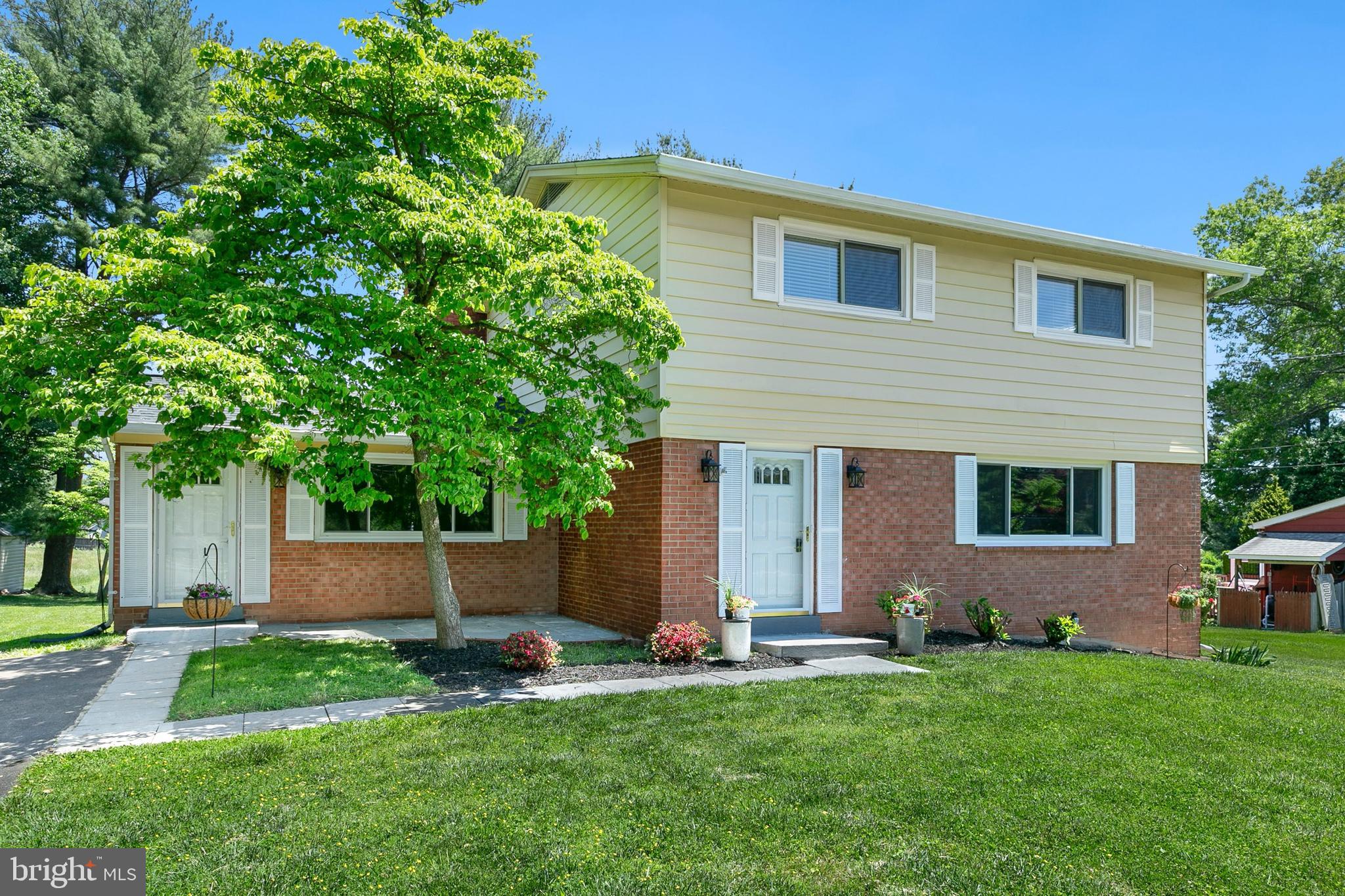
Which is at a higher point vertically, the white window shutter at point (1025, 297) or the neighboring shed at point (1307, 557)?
the white window shutter at point (1025, 297)

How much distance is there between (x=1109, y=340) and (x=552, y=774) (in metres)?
11.0

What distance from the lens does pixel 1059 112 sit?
1639 cm

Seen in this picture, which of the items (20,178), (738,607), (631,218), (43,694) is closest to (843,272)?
(631,218)

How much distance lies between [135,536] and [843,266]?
9.95m

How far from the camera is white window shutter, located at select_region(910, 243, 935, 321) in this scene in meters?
10.9

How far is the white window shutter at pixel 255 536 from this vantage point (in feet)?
37.8

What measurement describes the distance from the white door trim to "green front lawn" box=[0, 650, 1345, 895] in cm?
330

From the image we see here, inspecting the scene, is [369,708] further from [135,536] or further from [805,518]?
[135,536]

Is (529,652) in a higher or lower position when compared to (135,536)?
lower

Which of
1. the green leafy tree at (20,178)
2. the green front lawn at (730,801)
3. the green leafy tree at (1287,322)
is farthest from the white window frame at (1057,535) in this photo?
the green leafy tree at (20,178)

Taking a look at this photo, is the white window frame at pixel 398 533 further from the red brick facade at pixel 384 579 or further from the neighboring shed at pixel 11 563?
the neighboring shed at pixel 11 563

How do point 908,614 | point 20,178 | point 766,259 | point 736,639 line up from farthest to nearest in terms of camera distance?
point 20,178, point 766,259, point 908,614, point 736,639

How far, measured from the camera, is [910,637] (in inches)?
370

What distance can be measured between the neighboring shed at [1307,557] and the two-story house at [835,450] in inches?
593
